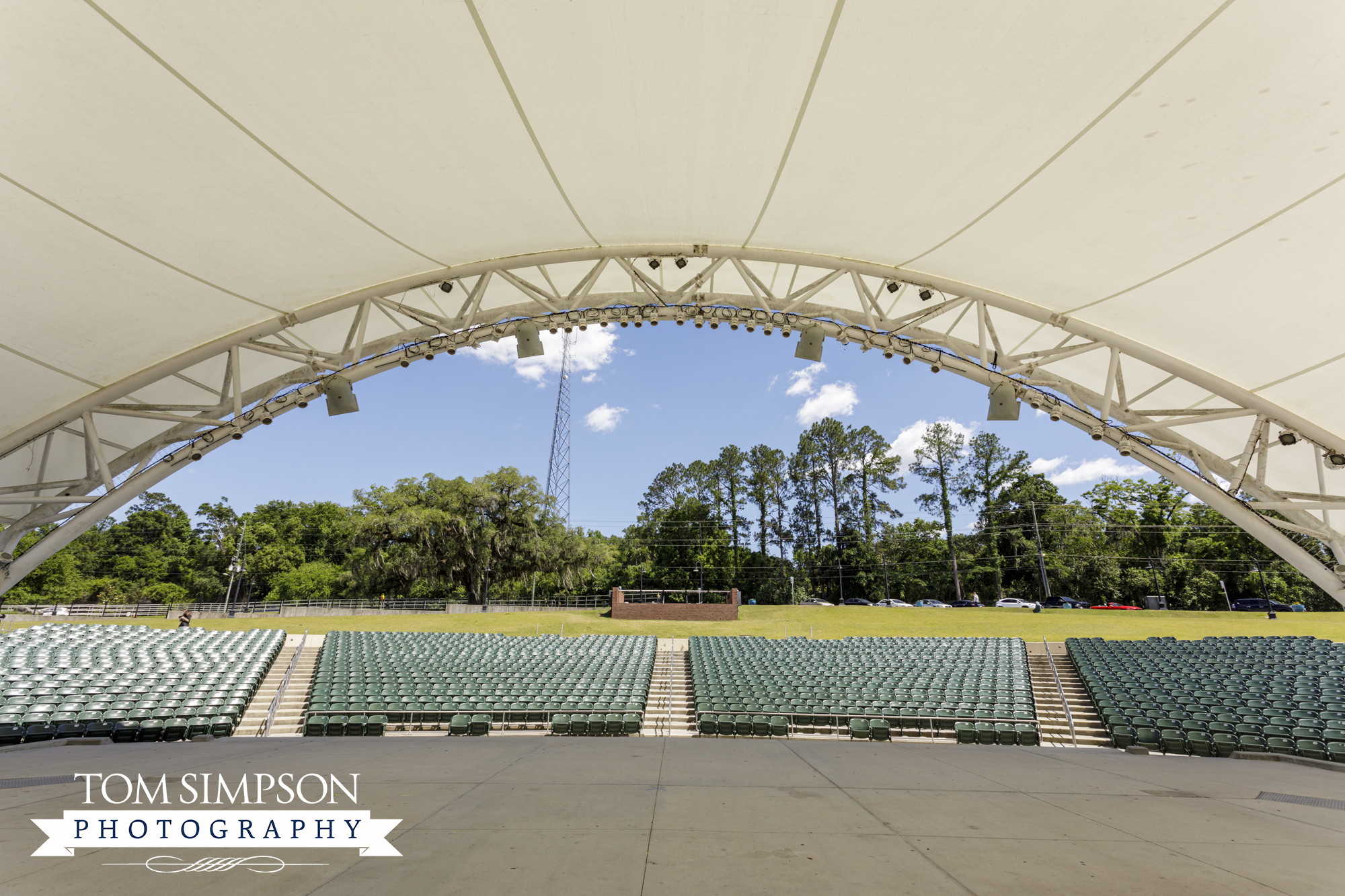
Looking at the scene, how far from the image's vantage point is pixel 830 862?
385cm

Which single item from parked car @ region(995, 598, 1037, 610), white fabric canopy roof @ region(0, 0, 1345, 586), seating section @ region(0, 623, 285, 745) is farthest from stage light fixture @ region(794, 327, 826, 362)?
parked car @ region(995, 598, 1037, 610)

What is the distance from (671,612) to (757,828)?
29.0 meters

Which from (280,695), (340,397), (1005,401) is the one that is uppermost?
(1005,401)

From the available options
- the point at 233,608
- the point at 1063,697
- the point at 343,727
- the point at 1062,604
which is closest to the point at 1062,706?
the point at 1063,697

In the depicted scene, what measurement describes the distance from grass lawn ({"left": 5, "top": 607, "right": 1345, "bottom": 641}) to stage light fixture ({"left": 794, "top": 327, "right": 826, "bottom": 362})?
2097 cm

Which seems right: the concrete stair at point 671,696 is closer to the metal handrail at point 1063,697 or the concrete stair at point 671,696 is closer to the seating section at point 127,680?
the metal handrail at point 1063,697

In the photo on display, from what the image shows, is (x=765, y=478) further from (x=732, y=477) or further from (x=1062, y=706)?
(x=1062, y=706)

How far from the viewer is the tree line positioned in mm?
43594

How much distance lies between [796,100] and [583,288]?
4.03 meters

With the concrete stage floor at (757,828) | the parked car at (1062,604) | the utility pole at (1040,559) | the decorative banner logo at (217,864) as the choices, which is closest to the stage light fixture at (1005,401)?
the concrete stage floor at (757,828)

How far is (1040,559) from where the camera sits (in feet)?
178

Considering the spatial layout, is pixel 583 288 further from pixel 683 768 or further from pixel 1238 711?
pixel 1238 711

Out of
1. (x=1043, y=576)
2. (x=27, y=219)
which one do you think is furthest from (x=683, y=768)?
(x=1043, y=576)

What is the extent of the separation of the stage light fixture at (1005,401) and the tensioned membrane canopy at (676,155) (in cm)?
131
